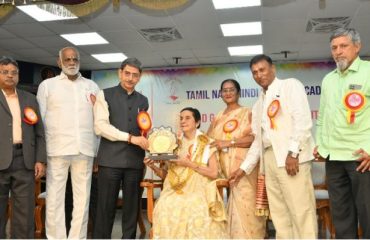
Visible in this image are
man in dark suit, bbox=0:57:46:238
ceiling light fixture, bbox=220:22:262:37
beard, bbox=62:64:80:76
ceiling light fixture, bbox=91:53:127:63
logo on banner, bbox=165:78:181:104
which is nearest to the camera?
man in dark suit, bbox=0:57:46:238

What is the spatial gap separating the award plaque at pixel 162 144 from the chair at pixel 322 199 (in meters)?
1.65

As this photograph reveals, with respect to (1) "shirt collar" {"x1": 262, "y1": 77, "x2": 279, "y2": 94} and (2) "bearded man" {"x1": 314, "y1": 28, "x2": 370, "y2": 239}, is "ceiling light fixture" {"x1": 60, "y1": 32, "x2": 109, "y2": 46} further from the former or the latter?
(2) "bearded man" {"x1": 314, "y1": 28, "x2": 370, "y2": 239}

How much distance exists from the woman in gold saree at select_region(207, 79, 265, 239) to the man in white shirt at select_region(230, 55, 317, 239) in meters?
0.29

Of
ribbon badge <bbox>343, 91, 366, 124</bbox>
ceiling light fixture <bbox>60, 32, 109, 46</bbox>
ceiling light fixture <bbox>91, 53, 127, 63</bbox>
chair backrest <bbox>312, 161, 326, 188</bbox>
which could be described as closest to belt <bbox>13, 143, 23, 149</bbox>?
ribbon badge <bbox>343, 91, 366, 124</bbox>

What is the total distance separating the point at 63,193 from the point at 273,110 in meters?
1.70

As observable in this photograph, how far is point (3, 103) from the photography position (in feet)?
8.92

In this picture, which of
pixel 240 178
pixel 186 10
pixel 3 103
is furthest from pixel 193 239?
pixel 186 10

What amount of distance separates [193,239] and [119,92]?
3.99 ft

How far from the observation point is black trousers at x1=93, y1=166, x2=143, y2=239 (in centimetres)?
285

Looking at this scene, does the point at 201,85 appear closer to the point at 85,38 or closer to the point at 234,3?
the point at 85,38

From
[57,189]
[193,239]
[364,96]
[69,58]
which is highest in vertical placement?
[69,58]

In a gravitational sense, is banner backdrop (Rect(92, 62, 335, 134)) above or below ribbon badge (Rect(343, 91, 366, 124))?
above

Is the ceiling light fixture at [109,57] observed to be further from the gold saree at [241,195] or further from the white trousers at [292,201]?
the white trousers at [292,201]

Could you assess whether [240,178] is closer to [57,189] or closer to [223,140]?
[223,140]
